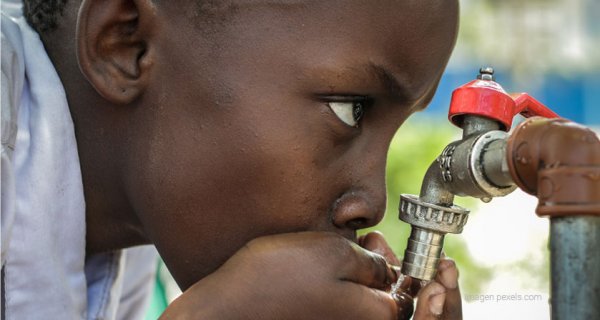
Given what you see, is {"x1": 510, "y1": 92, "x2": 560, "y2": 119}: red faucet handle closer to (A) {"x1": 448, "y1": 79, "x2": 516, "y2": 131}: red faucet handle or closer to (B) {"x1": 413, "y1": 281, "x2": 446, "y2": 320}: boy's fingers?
(A) {"x1": 448, "y1": 79, "x2": 516, "y2": 131}: red faucet handle

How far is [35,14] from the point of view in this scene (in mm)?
1191

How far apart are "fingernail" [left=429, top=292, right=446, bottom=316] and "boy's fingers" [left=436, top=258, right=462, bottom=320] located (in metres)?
0.02

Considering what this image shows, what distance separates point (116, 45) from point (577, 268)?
603mm

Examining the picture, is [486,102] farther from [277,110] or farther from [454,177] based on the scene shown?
[277,110]

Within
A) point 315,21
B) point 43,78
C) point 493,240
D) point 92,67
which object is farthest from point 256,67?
point 493,240

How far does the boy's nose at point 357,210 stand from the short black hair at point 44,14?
1.54ft

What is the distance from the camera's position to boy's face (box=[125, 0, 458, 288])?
37.9 inches

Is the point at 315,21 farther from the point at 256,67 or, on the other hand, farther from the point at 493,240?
the point at 493,240

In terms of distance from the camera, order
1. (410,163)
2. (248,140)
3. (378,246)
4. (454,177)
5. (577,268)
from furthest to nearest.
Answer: (410,163) → (378,246) → (248,140) → (454,177) → (577,268)

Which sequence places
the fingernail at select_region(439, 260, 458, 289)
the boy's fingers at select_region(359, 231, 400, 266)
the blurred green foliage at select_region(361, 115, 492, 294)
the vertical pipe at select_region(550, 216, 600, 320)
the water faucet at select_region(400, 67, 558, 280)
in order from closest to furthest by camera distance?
the vertical pipe at select_region(550, 216, 600, 320), the water faucet at select_region(400, 67, 558, 280), the fingernail at select_region(439, 260, 458, 289), the boy's fingers at select_region(359, 231, 400, 266), the blurred green foliage at select_region(361, 115, 492, 294)

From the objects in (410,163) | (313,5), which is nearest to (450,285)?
(313,5)

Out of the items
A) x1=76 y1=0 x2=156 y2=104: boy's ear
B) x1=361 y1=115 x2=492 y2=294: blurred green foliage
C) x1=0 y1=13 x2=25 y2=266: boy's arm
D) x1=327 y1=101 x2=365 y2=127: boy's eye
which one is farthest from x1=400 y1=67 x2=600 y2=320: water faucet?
x1=361 y1=115 x2=492 y2=294: blurred green foliage

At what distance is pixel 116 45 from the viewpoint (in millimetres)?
1035

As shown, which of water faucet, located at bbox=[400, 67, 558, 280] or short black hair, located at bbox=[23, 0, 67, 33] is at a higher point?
short black hair, located at bbox=[23, 0, 67, 33]
